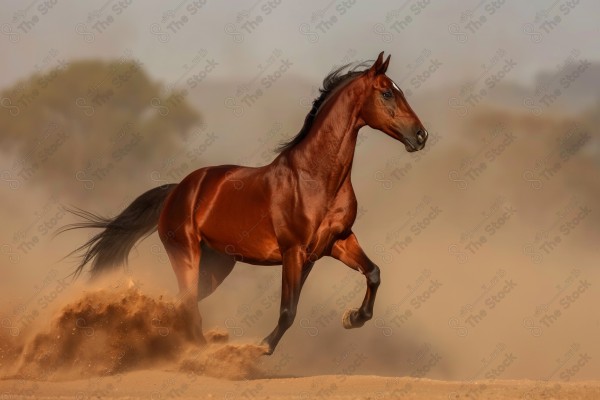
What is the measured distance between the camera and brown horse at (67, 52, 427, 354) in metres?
10.3

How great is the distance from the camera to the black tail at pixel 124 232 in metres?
12.3

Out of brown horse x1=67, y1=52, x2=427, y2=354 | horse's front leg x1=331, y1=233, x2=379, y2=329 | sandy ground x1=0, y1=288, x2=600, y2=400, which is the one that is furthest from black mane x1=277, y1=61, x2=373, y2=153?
sandy ground x1=0, y1=288, x2=600, y2=400

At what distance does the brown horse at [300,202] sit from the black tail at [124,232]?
2.27 feet

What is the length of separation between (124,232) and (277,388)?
380 cm

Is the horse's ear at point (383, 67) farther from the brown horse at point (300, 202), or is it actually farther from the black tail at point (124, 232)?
the black tail at point (124, 232)

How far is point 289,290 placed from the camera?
33.4 feet

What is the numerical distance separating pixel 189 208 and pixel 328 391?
10.6 feet

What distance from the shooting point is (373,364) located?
1602cm

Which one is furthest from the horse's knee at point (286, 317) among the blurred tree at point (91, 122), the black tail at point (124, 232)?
the blurred tree at point (91, 122)

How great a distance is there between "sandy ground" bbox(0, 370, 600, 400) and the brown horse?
838mm

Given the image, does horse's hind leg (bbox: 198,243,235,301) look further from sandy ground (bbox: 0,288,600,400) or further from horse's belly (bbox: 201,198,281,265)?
sandy ground (bbox: 0,288,600,400)

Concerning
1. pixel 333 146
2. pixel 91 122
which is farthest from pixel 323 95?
pixel 91 122

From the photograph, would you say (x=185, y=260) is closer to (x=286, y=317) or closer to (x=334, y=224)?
(x=286, y=317)

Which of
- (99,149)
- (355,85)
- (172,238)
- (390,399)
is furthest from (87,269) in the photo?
(99,149)
